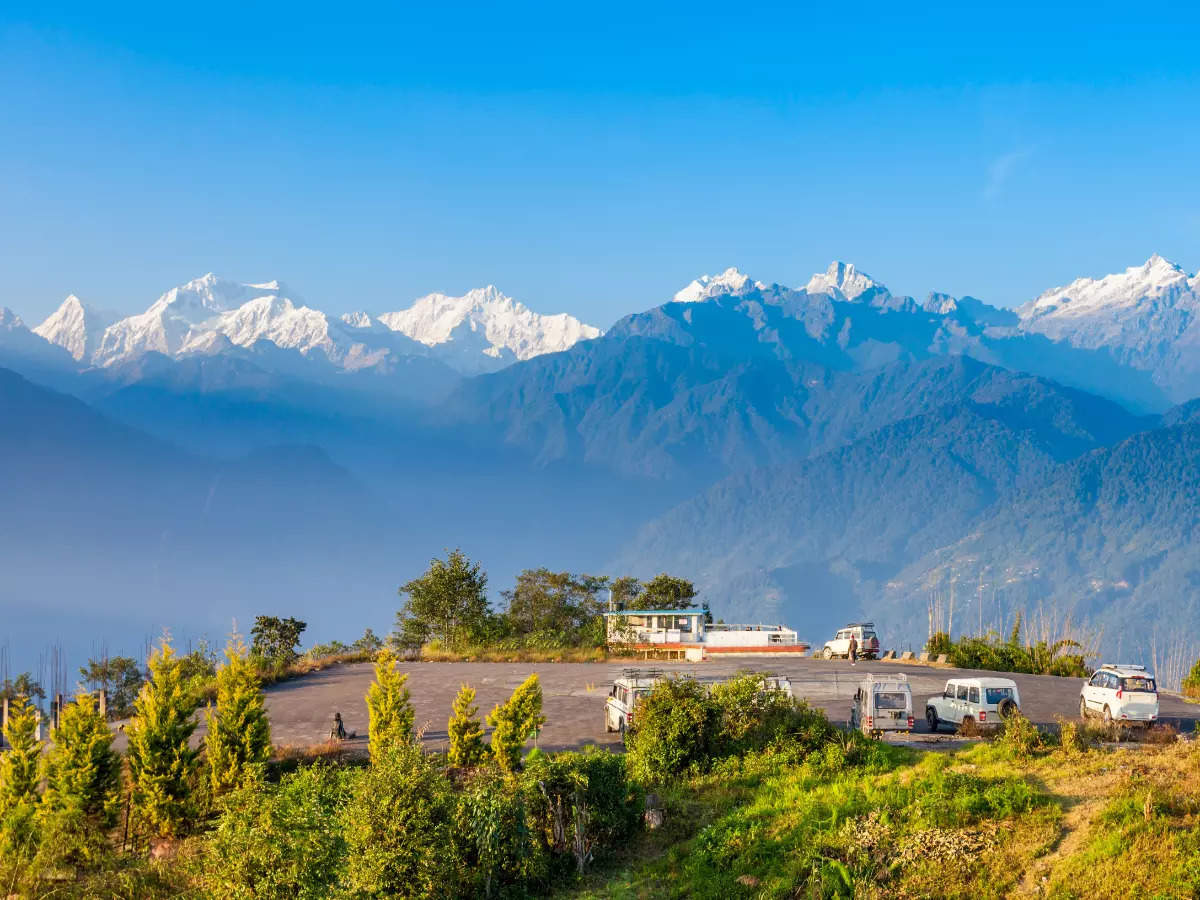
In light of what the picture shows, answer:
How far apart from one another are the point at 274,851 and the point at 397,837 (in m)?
2.30

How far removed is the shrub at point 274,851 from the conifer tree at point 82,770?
704 cm

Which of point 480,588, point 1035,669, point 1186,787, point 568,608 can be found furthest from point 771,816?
point 568,608

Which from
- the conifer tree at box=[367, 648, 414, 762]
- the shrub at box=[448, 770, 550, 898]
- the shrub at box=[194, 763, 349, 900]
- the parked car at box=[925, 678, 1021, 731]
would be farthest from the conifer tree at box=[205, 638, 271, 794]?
the parked car at box=[925, 678, 1021, 731]

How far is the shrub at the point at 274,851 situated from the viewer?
16.5m

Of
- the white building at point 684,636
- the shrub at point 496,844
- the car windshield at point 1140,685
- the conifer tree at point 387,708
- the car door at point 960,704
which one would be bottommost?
the shrub at point 496,844

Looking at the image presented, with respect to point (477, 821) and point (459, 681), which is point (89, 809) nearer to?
point (477, 821)

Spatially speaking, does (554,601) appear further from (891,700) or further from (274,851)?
(274,851)

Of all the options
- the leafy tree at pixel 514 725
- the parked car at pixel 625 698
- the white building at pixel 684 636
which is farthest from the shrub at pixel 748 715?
the white building at pixel 684 636

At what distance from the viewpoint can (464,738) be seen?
89.7 feet

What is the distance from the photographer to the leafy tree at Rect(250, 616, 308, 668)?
55.1m

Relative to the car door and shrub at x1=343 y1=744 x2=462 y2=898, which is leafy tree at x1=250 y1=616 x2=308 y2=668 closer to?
the car door

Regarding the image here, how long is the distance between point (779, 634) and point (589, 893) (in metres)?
42.3

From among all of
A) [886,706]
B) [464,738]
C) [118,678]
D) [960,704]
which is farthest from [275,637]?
[960,704]

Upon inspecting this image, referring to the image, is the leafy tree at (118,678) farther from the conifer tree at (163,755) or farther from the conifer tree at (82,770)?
the conifer tree at (82,770)
